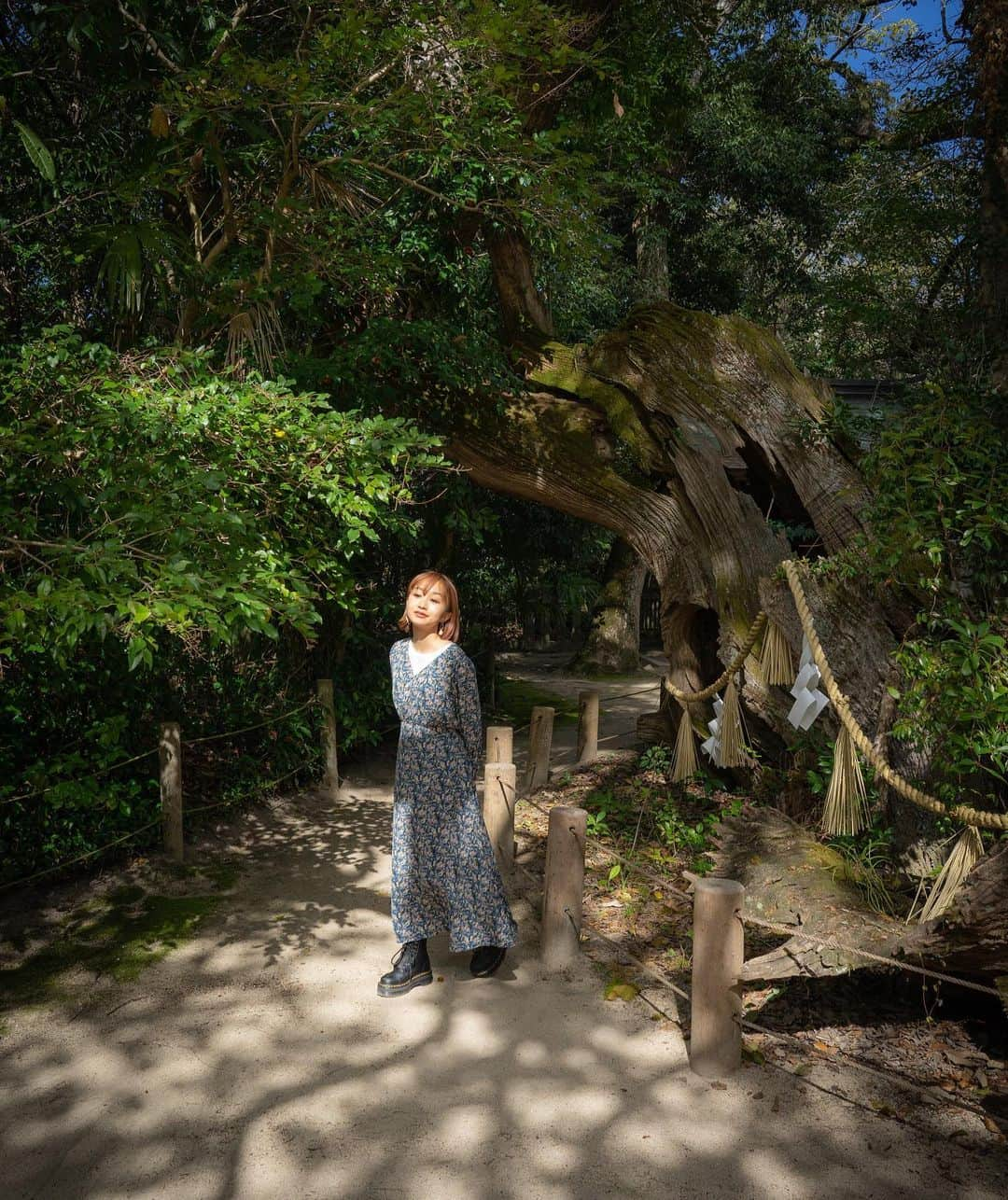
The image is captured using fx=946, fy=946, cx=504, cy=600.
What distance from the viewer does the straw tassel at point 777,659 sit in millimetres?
4875

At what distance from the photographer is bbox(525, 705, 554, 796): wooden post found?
7.21 m

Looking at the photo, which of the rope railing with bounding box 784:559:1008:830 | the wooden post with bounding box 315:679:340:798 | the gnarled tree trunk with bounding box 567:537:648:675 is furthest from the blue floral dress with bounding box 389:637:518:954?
the gnarled tree trunk with bounding box 567:537:648:675

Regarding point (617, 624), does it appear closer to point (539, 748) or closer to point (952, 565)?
point (539, 748)

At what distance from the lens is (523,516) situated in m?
9.56

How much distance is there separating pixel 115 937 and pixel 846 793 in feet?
11.3

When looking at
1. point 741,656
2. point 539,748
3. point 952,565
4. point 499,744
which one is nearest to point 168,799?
point 499,744

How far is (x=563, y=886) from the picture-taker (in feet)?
13.5

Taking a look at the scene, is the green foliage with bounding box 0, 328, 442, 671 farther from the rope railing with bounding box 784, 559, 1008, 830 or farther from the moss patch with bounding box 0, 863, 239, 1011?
the rope railing with bounding box 784, 559, 1008, 830

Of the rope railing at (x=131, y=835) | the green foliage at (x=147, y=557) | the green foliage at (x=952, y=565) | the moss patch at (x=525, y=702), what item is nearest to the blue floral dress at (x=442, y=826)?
the green foliage at (x=147, y=557)

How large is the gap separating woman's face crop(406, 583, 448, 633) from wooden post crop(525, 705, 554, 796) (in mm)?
3552

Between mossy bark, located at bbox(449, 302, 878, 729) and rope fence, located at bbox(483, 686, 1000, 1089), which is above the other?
mossy bark, located at bbox(449, 302, 878, 729)

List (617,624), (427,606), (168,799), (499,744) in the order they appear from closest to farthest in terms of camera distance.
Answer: (427,606)
(168,799)
(499,744)
(617,624)

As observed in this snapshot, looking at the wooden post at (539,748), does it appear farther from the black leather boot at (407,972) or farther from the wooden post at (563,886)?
the black leather boot at (407,972)

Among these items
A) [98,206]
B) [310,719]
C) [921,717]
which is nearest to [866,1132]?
[921,717]
